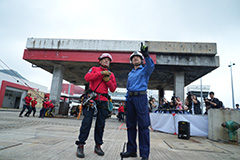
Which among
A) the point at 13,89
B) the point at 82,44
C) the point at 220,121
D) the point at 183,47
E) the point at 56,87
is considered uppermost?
the point at 82,44

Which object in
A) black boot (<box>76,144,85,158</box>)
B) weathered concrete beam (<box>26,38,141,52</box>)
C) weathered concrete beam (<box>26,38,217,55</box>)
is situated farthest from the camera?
weathered concrete beam (<box>26,38,141,52</box>)

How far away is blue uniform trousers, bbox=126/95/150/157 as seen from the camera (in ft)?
7.12

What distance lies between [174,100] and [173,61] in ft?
12.9

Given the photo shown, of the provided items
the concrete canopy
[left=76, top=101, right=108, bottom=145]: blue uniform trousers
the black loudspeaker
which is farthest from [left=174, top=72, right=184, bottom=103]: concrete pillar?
[left=76, top=101, right=108, bottom=145]: blue uniform trousers

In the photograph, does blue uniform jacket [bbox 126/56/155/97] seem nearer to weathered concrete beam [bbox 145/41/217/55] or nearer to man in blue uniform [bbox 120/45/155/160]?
man in blue uniform [bbox 120/45/155/160]

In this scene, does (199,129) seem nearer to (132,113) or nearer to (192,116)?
(192,116)

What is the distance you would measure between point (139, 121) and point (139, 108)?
200mm

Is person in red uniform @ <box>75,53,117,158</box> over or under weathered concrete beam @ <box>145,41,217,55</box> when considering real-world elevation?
under

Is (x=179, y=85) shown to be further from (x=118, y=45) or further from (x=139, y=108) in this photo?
(x=139, y=108)

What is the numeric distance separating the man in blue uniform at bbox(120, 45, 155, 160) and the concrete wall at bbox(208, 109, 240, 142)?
3.84 metres

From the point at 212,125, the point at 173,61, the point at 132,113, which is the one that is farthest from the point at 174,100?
the point at 132,113

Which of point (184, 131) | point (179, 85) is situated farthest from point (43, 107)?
point (179, 85)

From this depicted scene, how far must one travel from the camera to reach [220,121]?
4762 millimetres

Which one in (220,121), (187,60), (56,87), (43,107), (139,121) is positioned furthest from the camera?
(56,87)
